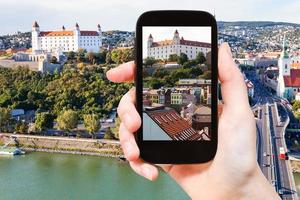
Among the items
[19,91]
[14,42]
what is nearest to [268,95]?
[19,91]

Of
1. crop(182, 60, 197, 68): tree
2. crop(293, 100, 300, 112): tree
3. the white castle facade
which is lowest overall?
crop(293, 100, 300, 112): tree

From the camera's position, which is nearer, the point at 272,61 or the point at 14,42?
the point at 272,61

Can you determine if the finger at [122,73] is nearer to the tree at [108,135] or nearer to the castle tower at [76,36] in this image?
the tree at [108,135]

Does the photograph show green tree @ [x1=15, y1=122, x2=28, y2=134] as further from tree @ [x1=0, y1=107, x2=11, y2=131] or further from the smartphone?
the smartphone

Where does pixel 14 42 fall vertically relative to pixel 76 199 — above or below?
above

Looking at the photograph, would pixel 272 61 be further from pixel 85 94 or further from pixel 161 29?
pixel 161 29

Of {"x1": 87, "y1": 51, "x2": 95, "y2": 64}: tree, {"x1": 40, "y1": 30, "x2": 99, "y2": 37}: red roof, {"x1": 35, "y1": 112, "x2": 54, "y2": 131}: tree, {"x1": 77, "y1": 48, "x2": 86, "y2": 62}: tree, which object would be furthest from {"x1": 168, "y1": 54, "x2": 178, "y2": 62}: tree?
{"x1": 40, "y1": 30, "x2": 99, "y2": 37}: red roof

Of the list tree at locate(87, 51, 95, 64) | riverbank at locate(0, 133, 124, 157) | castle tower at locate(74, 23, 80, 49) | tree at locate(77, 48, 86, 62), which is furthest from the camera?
castle tower at locate(74, 23, 80, 49)
